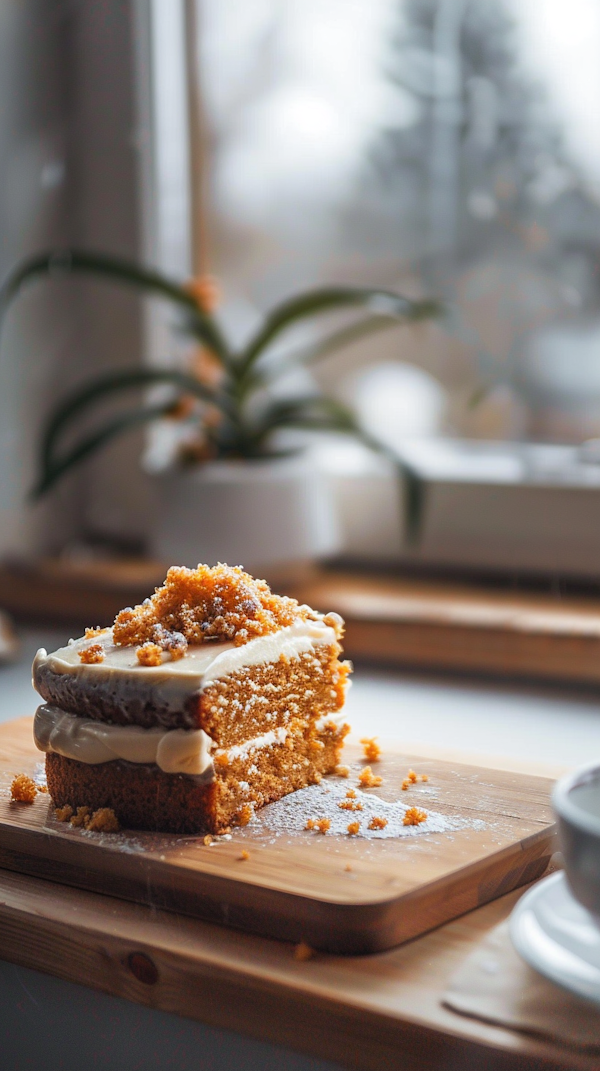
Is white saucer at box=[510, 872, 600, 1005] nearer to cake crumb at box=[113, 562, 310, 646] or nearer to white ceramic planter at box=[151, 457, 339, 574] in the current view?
cake crumb at box=[113, 562, 310, 646]

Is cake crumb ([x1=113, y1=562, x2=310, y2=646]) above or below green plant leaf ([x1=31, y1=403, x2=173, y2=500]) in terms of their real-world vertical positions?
below

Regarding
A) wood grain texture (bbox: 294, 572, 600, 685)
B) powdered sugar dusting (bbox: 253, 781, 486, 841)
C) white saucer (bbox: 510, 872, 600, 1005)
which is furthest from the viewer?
wood grain texture (bbox: 294, 572, 600, 685)

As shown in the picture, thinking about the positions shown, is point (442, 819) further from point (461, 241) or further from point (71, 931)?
point (461, 241)

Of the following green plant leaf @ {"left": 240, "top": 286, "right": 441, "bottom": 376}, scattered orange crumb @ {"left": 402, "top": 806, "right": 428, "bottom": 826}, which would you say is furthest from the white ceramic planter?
scattered orange crumb @ {"left": 402, "top": 806, "right": 428, "bottom": 826}

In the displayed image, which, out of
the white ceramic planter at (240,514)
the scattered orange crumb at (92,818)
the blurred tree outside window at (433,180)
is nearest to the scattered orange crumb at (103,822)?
the scattered orange crumb at (92,818)

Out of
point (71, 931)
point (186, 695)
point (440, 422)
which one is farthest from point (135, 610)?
point (440, 422)
